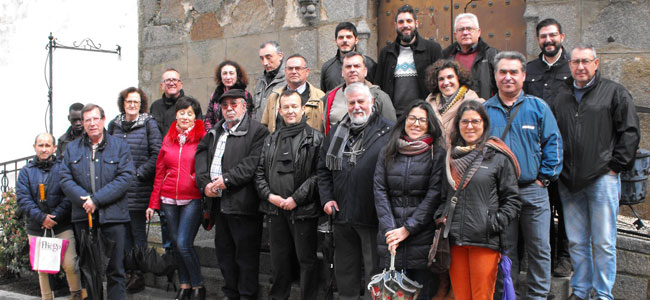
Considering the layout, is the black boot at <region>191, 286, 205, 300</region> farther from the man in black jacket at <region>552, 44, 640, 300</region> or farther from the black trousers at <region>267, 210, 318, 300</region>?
the man in black jacket at <region>552, 44, 640, 300</region>

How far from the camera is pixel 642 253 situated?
4.33 metres

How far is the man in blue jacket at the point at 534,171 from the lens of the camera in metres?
3.88

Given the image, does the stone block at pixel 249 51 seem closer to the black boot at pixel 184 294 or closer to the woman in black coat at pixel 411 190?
the black boot at pixel 184 294

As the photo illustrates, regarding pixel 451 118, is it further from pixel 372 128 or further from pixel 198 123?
pixel 198 123

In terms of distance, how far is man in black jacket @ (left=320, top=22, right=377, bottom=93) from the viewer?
5.16 m

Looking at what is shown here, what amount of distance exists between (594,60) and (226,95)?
272 cm

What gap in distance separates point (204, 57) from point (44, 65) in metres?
3.70

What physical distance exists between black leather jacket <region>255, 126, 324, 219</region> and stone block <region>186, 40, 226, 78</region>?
3417 millimetres

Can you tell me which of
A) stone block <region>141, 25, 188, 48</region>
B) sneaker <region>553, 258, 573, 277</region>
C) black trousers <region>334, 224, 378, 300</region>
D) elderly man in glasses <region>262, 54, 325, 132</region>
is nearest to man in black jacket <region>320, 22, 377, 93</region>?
elderly man in glasses <region>262, 54, 325, 132</region>

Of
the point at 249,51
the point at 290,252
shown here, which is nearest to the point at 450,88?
the point at 290,252

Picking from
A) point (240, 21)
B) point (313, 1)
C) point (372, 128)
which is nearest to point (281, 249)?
point (372, 128)

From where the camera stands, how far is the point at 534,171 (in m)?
3.87

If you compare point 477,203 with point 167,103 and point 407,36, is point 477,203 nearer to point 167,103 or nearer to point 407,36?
point 407,36

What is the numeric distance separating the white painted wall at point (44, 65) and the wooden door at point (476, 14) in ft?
15.9
